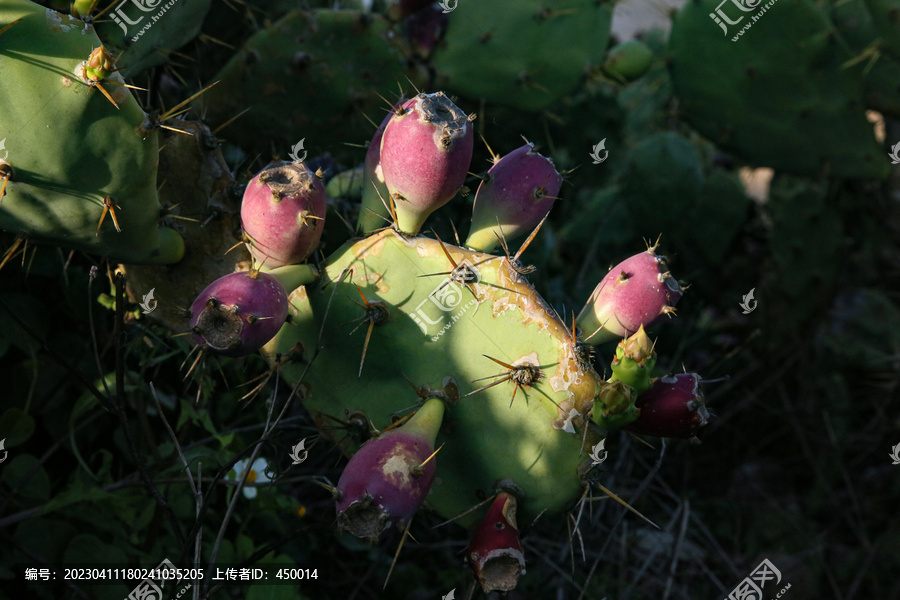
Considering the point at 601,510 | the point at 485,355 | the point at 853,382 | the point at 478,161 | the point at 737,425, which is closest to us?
the point at 485,355

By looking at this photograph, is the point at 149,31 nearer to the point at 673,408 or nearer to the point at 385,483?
the point at 385,483

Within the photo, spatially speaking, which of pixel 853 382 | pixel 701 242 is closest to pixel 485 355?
pixel 701 242

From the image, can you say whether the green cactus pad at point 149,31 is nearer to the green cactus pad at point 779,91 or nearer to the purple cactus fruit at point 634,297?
the purple cactus fruit at point 634,297

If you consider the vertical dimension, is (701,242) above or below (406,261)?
below

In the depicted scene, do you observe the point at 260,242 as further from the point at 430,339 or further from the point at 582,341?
the point at 582,341

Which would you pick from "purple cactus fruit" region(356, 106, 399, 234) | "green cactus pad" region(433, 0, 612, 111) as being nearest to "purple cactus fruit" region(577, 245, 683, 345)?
"purple cactus fruit" region(356, 106, 399, 234)

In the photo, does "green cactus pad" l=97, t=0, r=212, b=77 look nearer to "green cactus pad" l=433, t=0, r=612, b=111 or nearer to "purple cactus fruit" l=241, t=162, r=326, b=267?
"purple cactus fruit" l=241, t=162, r=326, b=267

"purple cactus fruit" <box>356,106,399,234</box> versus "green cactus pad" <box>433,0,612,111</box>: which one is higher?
"purple cactus fruit" <box>356,106,399,234</box>
